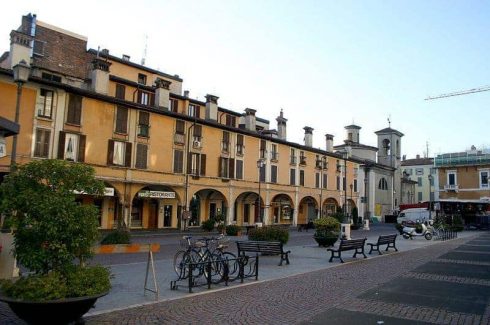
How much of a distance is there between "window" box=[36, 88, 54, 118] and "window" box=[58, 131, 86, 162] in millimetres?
1621

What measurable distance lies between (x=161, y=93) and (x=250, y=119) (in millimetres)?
12625

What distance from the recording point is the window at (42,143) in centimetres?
2669

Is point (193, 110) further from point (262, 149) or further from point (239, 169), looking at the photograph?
point (262, 149)

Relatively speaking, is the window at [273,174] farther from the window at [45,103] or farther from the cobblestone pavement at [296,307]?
the cobblestone pavement at [296,307]

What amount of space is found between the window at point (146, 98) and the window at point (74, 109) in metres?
7.02

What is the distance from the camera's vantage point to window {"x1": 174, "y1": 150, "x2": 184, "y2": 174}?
3510 cm

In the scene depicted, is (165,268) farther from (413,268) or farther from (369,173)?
(369,173)

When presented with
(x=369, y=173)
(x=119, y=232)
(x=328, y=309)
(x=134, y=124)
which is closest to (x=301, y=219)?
(x=369, y=173)

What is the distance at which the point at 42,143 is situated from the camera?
2692 centimetres

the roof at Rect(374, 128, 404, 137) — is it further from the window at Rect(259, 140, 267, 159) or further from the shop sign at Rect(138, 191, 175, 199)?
the shop sign at Rect(138, 191, 175, 199)

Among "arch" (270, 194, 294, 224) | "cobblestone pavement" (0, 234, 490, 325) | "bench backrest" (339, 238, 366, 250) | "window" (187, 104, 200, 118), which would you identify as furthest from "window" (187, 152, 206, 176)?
"cobblestone pavement" (0, 234, 490, 325)

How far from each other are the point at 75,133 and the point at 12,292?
24948 millimetres

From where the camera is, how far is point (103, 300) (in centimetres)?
820

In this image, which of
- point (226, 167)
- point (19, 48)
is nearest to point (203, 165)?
point (226, 167)
